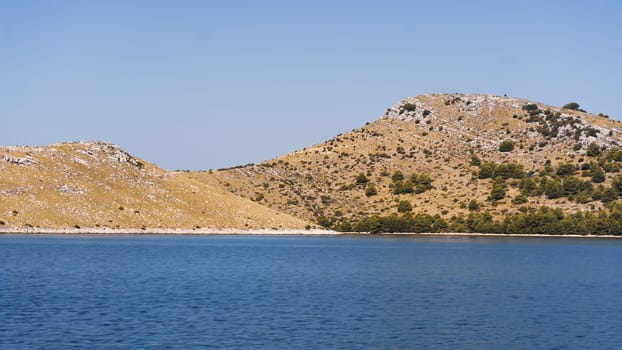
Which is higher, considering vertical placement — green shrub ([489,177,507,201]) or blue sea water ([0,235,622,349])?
green shrub ([489,177,507,201])

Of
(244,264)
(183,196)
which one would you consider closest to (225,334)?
(244,264)

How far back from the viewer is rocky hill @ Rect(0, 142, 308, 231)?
14038cm

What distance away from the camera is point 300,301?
58312 mm

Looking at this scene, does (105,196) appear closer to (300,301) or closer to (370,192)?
(370,192)

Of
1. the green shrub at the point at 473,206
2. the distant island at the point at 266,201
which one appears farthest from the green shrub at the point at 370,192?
the green shrub at the point at 473,206

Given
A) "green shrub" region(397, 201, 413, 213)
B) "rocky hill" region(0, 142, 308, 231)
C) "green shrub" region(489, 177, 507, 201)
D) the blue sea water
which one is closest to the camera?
the blue sea water

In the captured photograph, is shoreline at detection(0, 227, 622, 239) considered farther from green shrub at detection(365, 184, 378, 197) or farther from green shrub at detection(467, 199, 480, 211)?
green shrub at detection(365, 184, 378, 197)

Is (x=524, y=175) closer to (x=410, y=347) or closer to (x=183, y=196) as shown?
(x=183, y=196)

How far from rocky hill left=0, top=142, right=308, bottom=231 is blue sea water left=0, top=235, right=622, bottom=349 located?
32.8 meters

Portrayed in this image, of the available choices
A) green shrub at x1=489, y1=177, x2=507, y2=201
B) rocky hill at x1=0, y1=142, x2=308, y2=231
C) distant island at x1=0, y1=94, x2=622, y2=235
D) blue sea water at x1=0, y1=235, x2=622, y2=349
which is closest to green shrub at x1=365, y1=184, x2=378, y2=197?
distant island at x1=0, y1=94, x2=622, y2=235

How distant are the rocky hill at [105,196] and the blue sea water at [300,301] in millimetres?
32847

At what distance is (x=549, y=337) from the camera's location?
44.7 m

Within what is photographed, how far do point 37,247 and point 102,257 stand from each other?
58.0ft

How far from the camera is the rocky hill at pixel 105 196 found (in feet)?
461
